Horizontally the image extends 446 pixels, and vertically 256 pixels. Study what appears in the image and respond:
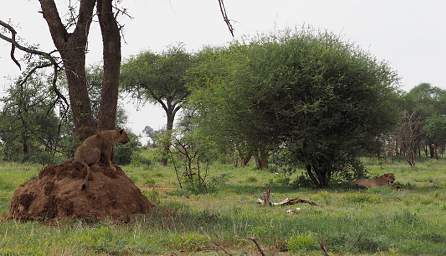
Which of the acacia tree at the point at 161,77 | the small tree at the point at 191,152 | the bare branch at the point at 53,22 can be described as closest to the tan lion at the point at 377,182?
the small tree at the point at 191,152

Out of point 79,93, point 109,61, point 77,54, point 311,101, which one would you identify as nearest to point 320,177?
point 311,101

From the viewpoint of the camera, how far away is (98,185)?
9.35 meters

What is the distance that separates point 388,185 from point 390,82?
13.2 ft

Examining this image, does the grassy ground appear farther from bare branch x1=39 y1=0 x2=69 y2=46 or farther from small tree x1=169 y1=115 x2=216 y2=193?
small tree x1=169 y1=115 x2=216 y2=193

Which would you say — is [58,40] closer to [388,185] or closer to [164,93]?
[388,185]

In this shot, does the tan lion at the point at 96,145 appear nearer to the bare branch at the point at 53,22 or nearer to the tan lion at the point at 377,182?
the bare branch at the point at 53,22

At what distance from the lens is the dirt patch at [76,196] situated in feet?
29.5

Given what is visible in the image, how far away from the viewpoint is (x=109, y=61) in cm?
Answer: 1084

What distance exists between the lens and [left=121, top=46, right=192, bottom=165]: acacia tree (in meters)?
40.5

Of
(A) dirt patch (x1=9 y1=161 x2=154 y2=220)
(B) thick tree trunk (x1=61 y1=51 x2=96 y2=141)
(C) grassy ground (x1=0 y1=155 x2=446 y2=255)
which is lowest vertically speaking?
(C) grassy ground (x1=0 y1=155 x2=446 y2=255)

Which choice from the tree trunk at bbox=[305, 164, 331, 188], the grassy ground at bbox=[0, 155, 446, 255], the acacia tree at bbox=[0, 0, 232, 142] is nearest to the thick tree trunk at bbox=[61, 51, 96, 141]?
the acacia tree at bbox=[0, 0, 232, 142]

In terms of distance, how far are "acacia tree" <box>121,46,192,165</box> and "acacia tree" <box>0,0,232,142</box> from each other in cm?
2823

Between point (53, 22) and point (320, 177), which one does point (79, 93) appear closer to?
point (53, 22)

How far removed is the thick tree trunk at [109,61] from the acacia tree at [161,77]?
28221 mm
